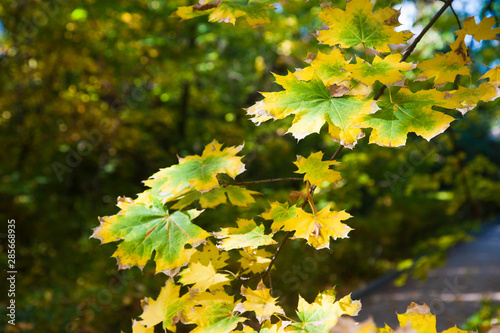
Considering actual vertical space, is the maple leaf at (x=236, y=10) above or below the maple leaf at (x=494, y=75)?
above

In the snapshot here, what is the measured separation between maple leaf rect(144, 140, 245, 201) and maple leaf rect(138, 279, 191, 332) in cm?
33

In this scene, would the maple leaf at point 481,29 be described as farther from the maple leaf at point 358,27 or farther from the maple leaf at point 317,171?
the maple leaf at point 317,171

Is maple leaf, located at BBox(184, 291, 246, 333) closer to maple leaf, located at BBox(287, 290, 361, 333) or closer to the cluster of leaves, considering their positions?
the cluster of leaves

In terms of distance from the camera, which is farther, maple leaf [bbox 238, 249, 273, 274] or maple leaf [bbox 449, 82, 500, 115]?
maple leaf [bbox 238, 249, 273, 274]

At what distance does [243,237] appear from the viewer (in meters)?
1.09

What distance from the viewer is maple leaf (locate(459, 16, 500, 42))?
3.72 ft

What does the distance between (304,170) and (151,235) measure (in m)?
0.50

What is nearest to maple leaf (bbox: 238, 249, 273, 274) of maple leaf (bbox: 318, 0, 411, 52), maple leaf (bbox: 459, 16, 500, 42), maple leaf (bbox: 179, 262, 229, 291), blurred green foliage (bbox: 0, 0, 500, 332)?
maple leaf (bbox: 179, 262, 229, 291)

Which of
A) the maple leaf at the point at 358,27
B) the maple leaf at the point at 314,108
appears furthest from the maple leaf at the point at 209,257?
the maple leaf at the point at 358,27

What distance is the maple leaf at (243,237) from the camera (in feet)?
3.45

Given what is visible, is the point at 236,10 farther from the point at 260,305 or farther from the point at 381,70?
the point at 260,305

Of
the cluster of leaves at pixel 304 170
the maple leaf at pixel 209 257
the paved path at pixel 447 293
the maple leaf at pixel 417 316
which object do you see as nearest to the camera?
the maple leaf at pixel 417 316

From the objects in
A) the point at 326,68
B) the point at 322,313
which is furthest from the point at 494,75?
the point at 322,313

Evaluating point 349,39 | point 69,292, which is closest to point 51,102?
point 69,292
